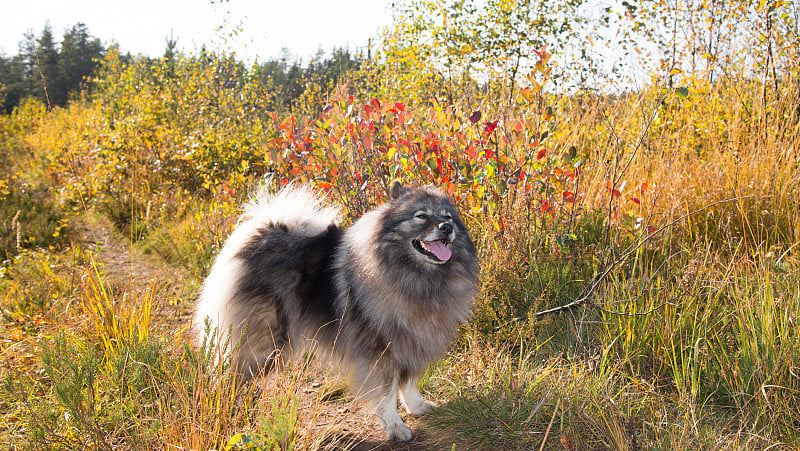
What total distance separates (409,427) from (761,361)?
79.1 inches

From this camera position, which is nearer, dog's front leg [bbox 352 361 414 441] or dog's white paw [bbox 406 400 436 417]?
dog's front leg [bbox 352 361 414 441]

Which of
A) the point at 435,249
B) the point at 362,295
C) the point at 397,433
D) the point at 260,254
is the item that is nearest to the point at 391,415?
the point at 397,433

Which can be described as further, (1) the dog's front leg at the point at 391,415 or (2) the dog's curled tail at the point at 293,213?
(2) the dog's curled tail at the point at 293,213

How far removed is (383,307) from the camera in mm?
2666

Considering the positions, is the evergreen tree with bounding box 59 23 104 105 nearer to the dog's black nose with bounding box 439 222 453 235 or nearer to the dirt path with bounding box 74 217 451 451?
the dirt path with bounding box 74 217 451 451

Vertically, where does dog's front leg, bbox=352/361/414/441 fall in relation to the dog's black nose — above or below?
below

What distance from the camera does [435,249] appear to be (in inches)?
104

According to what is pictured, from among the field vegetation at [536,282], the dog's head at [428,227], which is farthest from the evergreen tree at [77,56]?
the dog's head at [428,227]

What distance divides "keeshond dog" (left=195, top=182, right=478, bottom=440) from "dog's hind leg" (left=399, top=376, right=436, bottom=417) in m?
0.05

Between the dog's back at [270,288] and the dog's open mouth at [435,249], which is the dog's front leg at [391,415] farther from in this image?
the dog's open mouth at [435,249]

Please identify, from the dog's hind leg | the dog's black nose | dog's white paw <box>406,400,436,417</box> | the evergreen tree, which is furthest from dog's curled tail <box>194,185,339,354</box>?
the evergreen tree

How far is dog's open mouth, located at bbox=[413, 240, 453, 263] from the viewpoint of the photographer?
104 inches

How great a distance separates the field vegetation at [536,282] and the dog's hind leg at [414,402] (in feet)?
0.26

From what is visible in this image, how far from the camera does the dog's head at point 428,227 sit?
2629 millimetres
